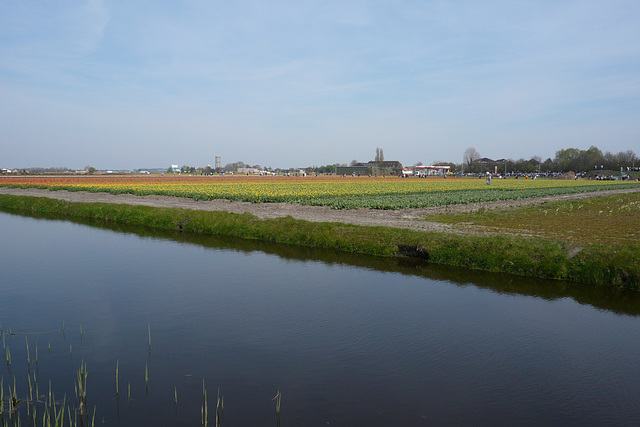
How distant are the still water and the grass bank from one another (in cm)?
82

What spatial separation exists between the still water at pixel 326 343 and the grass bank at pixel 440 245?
0.82 m

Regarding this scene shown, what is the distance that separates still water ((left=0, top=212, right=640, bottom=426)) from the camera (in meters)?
7.90

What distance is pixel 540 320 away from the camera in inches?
491

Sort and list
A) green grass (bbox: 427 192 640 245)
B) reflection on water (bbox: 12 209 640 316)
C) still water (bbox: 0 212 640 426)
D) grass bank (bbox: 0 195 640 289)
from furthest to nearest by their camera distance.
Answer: green grass (bbox: 427 192 640 245) < grass bank (bbox: 0 195 640 289) < reflection on water (bbox: 12 209 640 316) < still water (bbox: 0 212 640 426)

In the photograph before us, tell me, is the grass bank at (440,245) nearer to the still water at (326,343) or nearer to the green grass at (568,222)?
the still water at (326,343)

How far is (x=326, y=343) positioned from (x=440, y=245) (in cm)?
1029

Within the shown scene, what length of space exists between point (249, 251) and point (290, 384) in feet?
45.8

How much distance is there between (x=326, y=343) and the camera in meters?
10.5

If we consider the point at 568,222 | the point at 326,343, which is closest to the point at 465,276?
the point at 326,343

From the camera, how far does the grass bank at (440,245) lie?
15.9 metres

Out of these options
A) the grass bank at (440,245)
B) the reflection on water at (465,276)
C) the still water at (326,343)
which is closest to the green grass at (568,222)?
the grass bank at (440,245)

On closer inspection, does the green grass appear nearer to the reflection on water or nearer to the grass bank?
Answer: the grass bank

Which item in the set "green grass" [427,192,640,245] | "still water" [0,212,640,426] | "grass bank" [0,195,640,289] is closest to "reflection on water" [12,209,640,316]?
"still water" [0,212,640,426]

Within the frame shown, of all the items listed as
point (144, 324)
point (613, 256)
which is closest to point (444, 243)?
point (613, 256)
